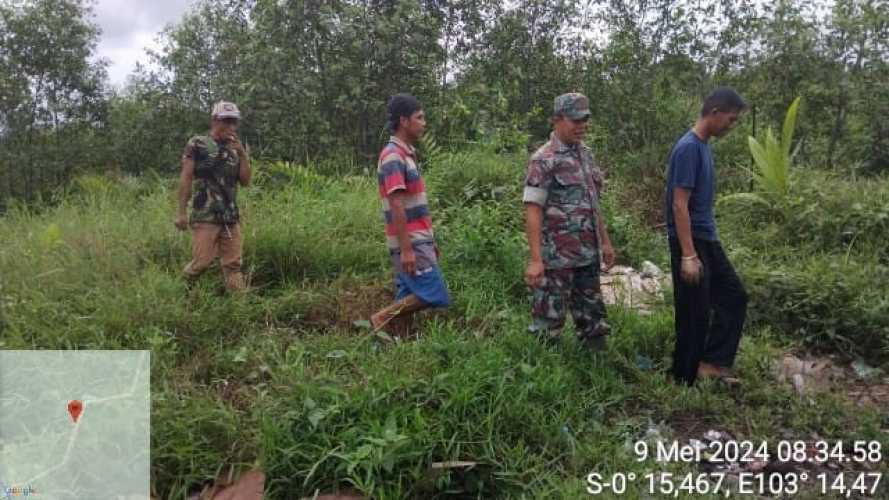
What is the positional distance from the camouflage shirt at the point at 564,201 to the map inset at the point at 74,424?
220 cm

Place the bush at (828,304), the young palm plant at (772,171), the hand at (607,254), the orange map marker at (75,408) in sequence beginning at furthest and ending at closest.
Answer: the young palm plant at (772,171)
the bush at (828,304)
the hand at (607,254)
the orange map marker at (75,408)

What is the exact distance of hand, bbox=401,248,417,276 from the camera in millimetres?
3582

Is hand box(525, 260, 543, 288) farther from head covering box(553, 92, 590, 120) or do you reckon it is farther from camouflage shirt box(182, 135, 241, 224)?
camouflage shirt box(182, 135, 241, 224)

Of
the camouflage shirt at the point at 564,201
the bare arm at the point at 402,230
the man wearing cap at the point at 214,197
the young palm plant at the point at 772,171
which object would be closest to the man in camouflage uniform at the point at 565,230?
the camouflage shirt at the point at 564,201

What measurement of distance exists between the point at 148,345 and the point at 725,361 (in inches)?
128

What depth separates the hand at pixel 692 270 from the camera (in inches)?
129

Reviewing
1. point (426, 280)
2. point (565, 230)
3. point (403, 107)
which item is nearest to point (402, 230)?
point (426, 280)

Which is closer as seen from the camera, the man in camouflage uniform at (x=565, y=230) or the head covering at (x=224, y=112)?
the man in camouflage uniform at (x=565, y=230)

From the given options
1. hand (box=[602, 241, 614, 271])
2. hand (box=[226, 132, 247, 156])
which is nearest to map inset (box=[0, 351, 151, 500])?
hand (box=[226, 132, 247, 156])

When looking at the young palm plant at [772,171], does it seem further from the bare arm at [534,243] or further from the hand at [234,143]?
the hand at [234,143]

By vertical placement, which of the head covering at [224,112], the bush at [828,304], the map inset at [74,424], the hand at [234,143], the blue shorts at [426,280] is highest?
the head covering at [224,112]

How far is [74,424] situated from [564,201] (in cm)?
265

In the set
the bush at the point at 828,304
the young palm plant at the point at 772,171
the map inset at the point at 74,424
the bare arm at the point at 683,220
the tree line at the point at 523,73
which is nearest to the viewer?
the map inset at the point at 74,424

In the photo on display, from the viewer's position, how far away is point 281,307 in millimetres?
4277
